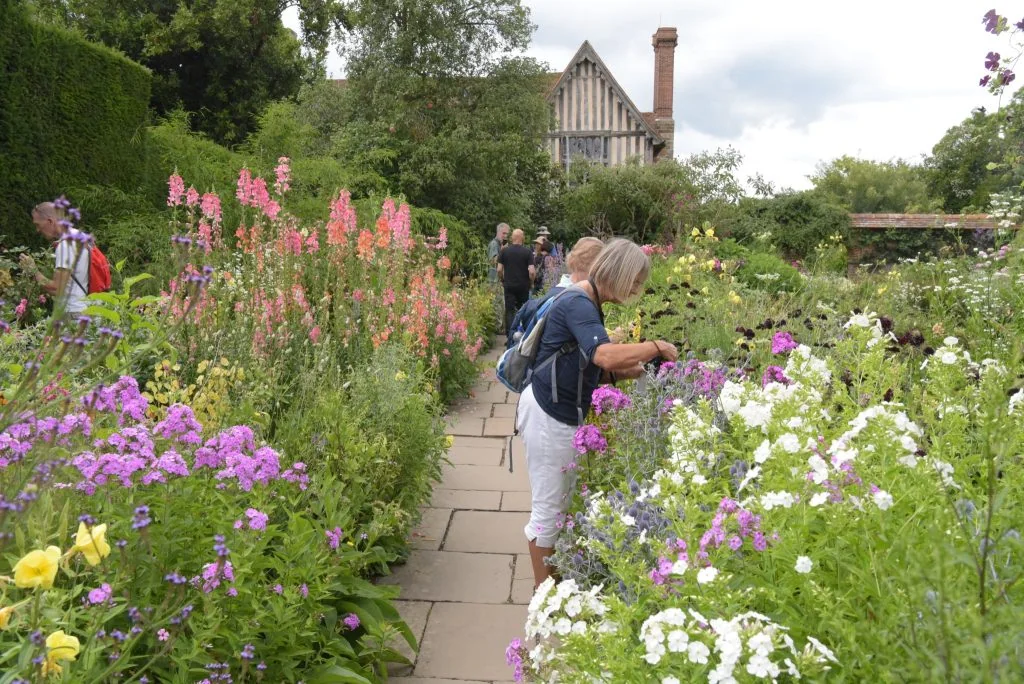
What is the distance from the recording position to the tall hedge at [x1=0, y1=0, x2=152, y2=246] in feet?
29.1

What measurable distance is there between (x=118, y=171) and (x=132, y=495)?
959 centimetres

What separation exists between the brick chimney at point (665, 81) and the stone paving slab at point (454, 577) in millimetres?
22279

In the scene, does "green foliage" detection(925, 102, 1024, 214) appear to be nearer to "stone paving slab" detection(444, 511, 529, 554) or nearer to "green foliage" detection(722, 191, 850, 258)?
"green foliage" detection(722, 191, 850, 258)

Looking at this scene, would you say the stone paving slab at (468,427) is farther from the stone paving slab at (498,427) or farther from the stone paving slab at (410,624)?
the stone paving slab at (410,624)

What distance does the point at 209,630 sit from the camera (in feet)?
6.91

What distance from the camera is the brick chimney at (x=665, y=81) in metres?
25.1

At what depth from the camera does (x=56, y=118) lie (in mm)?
9492

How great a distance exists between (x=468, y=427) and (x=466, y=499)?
1712 mm

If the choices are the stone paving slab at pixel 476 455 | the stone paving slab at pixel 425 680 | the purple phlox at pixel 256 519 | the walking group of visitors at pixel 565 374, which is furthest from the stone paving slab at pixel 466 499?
the purple phlox at pixel 256 519

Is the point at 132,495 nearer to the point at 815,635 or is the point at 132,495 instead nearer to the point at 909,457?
the point at 815,635

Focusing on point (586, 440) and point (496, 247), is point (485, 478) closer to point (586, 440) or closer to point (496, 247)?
point (586, 440)

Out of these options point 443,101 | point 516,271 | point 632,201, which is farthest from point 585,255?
point 632,201

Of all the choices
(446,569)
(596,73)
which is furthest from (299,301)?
(596,73)

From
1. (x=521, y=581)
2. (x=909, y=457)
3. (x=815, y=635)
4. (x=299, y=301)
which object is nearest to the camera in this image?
(x=815, y=635)
